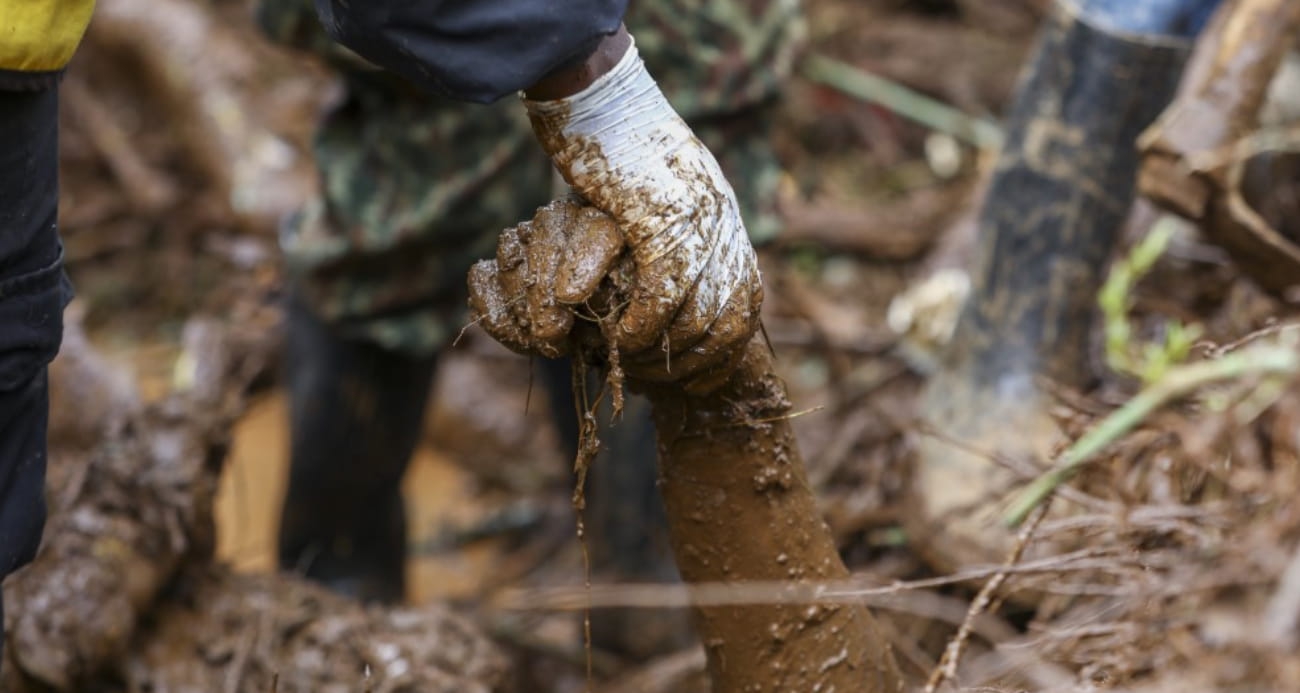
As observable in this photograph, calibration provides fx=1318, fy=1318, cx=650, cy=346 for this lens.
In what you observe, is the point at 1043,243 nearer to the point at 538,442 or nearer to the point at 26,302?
the point at 538,442

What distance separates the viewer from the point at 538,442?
3.38 metres

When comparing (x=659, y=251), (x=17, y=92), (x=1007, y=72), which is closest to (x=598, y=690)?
(x=659, y=251)

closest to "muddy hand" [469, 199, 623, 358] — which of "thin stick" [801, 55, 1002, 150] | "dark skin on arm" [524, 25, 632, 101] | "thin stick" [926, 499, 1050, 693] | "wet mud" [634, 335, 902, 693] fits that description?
"dark skin on arm" [524, 25, 632, 101]

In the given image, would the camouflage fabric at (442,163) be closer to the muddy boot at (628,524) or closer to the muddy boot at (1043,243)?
the muddy boot at (628,524)

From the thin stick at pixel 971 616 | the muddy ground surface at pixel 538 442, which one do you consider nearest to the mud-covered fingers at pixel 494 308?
the muddy ground surface at pixel 538 442

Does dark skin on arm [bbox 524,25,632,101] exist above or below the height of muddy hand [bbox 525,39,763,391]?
above

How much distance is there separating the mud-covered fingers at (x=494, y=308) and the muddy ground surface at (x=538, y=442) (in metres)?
0.36

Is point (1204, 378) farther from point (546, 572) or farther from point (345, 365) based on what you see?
point (546, 572)

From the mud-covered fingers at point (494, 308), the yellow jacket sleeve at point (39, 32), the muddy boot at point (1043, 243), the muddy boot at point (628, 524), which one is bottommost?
the muddy boot at point (628, 524)

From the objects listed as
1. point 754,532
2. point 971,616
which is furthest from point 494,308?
point 971,616

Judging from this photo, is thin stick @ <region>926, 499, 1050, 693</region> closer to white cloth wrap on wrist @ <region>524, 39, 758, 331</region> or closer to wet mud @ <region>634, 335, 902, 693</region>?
wet mud @ <region>634, 335, 902, 693</region>

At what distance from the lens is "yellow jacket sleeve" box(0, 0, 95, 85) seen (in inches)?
45.9

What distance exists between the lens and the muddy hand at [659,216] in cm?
120

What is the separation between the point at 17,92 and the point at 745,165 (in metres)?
1.20
